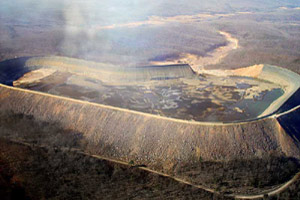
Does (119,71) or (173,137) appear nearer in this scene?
(173,137)

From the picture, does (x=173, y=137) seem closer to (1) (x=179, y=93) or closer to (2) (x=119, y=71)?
(1) (x=179, y=93)

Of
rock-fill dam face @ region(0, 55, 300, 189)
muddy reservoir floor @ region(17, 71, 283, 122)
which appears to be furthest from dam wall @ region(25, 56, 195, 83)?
rock-fill dam face @ region(0, 55, 300, 189)

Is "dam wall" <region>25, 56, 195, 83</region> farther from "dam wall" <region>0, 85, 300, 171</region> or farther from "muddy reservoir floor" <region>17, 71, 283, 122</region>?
"dam wall" <region>0, 85, 300, 171</region>

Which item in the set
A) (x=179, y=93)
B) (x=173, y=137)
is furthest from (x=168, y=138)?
(x=179, y=93)

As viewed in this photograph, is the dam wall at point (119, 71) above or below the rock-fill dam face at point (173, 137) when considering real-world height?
below

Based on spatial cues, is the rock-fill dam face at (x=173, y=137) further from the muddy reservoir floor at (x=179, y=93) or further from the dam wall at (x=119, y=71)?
the dam wall at (x=119, y=71)

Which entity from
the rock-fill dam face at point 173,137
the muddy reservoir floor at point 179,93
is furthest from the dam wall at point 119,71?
the rock-fill dam face at point 173,137

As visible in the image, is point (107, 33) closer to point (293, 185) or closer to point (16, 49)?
point (16, 49)

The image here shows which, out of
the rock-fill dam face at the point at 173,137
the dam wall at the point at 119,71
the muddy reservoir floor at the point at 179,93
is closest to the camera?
the rock-fill dam face at the point at 173,137

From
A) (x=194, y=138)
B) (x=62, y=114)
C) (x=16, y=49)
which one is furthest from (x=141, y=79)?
(x=16, y=49)
